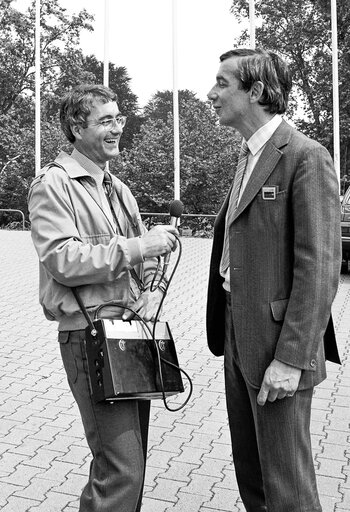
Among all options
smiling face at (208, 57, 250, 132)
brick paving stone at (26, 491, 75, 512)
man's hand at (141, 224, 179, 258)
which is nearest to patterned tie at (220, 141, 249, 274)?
smiling face at (208, 57, 250, 132)

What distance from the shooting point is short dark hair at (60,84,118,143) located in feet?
9.39

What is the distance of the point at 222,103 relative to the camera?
110 inches

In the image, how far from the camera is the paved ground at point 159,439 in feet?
12.9

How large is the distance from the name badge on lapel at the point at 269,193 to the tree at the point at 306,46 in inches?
1214

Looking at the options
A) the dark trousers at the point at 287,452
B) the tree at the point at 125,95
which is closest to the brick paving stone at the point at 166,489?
the dark trousers at the point at 287,452

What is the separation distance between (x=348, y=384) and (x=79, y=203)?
406cm

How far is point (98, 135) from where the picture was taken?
288 centimetres

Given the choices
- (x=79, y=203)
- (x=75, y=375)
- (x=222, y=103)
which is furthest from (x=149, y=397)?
(x=222, y=103)

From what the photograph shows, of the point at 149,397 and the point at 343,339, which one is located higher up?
the point at 149,397

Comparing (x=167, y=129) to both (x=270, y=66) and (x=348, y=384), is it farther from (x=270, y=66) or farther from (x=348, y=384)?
(x=270, y=66)

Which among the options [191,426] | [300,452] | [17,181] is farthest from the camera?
[17,181]

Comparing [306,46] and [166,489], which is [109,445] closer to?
[166,489]

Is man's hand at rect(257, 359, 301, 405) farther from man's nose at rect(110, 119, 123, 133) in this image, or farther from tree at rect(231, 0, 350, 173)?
tree at rect(231, 0, 350, 173)

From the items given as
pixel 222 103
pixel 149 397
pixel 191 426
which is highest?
pixel 222 103
